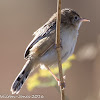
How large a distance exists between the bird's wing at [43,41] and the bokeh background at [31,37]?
107 cm

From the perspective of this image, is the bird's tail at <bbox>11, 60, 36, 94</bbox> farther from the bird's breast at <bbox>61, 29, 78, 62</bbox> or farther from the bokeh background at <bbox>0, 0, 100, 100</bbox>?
the bokeh background at <bbox>0, 0, 100, 100</bbox>

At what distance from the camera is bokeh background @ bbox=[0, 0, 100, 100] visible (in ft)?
15.1

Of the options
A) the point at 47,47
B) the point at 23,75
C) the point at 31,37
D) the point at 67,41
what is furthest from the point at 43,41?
the point at 31,37

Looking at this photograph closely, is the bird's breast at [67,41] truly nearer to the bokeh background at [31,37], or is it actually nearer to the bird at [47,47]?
the bird at [47,47]

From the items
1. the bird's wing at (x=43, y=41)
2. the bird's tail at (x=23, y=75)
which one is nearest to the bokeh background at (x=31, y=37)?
the bird's tail at (x=23, y=75)

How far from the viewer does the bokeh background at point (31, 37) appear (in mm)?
4598

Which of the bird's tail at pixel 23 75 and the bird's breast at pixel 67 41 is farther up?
the bird's breast at pixel 67 41

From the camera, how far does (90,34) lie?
18.0 feet

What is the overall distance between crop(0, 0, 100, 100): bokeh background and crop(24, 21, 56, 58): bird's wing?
3.50 feet

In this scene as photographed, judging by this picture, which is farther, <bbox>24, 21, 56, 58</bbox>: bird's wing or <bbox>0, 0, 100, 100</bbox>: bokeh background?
<bbox>0, 0, 100, 100</bbox>: bokeh background

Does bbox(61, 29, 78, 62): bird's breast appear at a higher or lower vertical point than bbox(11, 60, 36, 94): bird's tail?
higher

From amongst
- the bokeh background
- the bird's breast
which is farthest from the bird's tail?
the bokeh background

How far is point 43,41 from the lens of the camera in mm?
3465

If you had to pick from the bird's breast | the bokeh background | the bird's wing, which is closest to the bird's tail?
the bird's wing
